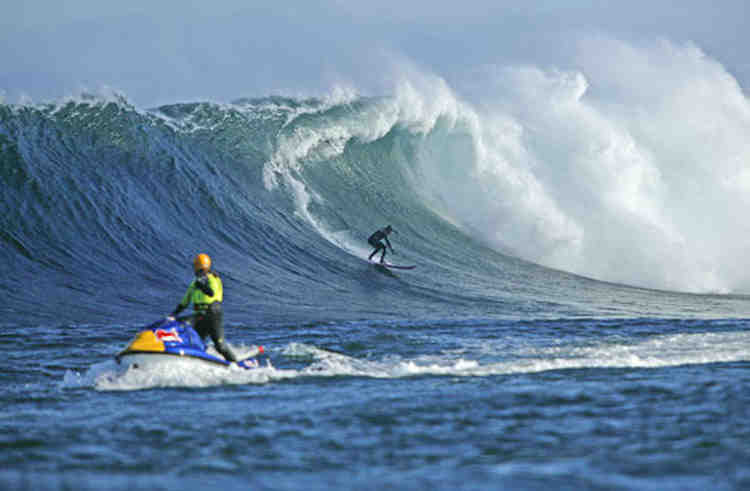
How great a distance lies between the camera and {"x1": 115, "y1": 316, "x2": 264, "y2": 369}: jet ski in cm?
951

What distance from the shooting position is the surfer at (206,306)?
10.3 metres

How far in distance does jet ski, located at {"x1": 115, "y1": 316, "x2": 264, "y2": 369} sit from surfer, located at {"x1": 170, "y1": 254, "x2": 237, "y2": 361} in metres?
0.21

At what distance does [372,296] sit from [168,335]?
8309 mm

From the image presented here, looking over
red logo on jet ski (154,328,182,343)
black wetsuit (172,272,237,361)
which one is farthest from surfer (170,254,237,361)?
red logo on jet ski (154,328,182,343)

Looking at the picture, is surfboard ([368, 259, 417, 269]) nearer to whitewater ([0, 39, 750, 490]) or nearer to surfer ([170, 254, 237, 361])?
whitewater ([0, 39, 750, 490])

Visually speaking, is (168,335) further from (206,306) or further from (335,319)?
(335,319)

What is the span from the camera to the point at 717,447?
6445 mm

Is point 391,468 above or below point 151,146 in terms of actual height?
below

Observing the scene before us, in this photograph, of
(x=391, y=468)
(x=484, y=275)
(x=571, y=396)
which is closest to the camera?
(x=391, y=468)

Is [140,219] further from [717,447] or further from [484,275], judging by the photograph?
[717,447]

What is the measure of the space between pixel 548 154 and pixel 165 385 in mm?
22371

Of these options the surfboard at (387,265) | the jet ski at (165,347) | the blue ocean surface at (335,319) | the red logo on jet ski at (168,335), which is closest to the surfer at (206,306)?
the jet ski at (165,347)

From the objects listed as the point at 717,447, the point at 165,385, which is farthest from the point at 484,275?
the point at 717,447

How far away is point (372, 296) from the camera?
17.7 m
